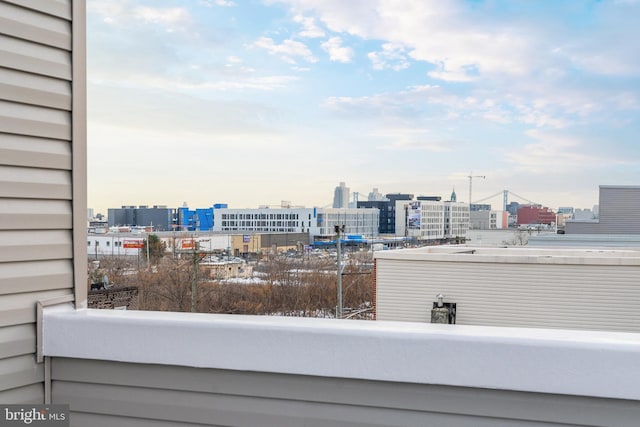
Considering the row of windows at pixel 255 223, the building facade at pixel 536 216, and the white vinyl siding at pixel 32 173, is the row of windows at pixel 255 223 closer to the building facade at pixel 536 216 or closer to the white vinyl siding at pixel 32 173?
the building facade at pixel 536 216

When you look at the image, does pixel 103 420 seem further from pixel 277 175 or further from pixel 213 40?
→ pixel 277 175

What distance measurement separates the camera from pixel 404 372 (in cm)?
103

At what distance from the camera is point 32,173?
128 cm

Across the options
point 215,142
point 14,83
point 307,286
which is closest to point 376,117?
point 215,142

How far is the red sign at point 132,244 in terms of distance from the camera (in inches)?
603

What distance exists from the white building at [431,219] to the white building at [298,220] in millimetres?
1257

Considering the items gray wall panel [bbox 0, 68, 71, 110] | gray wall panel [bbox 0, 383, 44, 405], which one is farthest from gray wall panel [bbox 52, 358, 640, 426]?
gray wall panel [bbox 0, 68, 71, 110]

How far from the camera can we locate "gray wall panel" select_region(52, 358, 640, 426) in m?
0.98

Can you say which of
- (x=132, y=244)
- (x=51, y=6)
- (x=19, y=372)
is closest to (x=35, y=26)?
(x=51, y=6)

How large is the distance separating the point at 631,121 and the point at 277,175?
15.2 meters

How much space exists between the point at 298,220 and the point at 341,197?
2738 mm

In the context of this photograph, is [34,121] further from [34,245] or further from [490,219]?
[490,219]

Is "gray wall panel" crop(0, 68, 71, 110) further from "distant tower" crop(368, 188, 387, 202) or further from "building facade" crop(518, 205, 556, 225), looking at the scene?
"building facade" crop(518, 205, 556, 225)

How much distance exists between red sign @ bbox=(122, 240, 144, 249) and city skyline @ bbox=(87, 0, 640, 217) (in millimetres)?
2583
